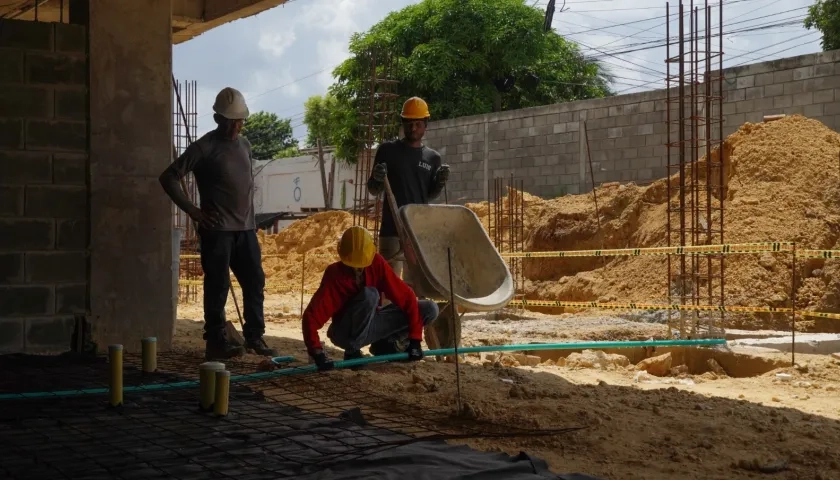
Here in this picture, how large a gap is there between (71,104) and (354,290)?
8.50ft

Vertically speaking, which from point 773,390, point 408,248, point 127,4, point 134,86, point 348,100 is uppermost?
point 348,100

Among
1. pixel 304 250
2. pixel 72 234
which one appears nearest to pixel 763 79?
pixel 72 234

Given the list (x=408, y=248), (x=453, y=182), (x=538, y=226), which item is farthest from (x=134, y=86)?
(x=453, y=182)

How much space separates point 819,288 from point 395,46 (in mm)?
20529

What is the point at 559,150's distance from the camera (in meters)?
17.8

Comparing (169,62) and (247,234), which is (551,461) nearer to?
(247,234)

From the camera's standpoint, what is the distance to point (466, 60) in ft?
96.3

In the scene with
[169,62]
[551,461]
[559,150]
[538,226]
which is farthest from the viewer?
[559,150]

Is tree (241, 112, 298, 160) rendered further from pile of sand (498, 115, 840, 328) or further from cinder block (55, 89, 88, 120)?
cinder block (55, 89, 88, 120)

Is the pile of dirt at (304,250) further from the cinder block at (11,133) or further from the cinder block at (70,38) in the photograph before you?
the cinder block at (11,133)

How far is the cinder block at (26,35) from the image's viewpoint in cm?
626

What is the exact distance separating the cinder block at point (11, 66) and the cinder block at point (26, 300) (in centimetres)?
140

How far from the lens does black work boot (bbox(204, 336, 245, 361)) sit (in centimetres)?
604

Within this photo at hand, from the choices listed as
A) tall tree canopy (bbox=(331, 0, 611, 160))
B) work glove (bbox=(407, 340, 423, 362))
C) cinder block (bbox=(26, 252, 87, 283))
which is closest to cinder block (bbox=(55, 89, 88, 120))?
cinder block (bbox=(26, 252, 87, 283))
